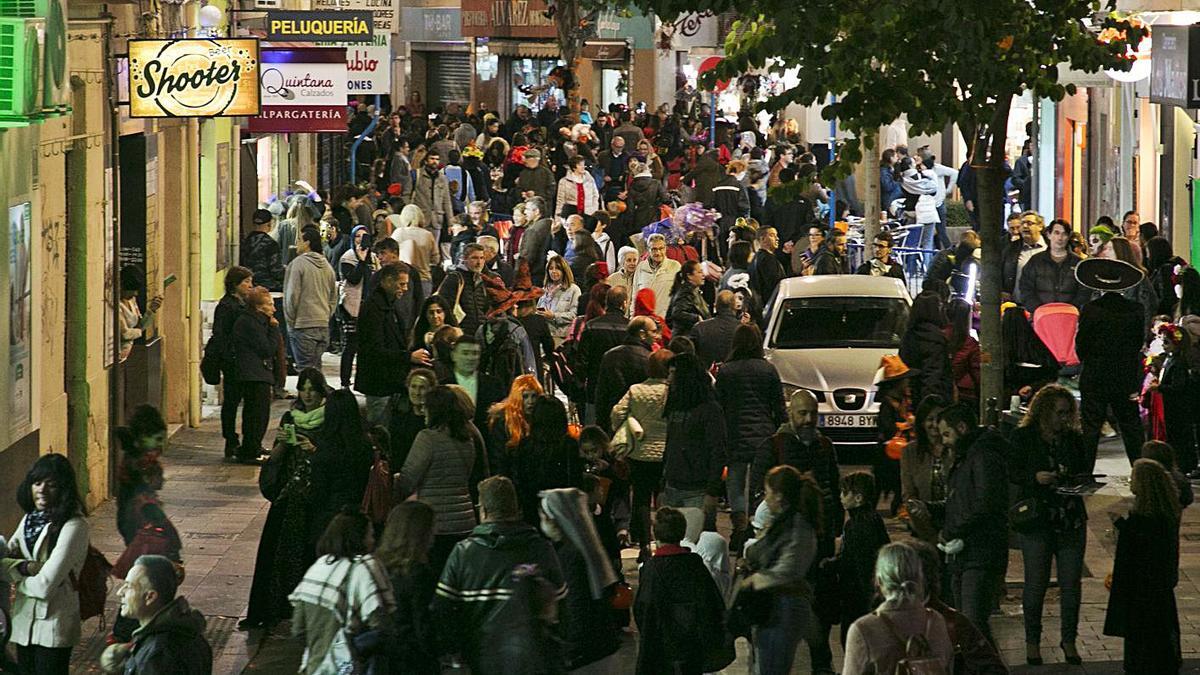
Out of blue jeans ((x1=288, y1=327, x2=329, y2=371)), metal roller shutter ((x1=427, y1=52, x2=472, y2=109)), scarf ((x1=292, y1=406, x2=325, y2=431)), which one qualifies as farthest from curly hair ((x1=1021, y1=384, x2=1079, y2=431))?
metal roller shutter ((x1=427, y1=52, x2=472, y2=109))

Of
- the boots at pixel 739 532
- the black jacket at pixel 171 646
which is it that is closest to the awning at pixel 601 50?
the boots at pixel 739 532

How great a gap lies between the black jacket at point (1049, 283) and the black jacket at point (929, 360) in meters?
3.72

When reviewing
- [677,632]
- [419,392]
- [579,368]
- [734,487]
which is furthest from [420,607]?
[579,368]

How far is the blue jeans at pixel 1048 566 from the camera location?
12352 millimetres

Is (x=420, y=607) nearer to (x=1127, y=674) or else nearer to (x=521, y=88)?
(x=1127, y=674)

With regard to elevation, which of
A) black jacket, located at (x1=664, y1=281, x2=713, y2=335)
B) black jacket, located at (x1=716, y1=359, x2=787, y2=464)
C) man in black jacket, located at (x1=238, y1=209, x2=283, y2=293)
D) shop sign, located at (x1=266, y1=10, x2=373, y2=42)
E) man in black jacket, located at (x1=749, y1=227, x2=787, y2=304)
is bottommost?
black jacket, located at (x1=716, y1=359, x2=787, y2=464)

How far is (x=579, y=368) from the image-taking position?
17.8 metres

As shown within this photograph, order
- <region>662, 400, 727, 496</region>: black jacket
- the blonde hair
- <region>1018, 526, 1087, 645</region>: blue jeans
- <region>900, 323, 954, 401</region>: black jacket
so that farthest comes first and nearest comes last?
<region>900, 323, 954, 401</region>: black jacket < <region>662, 400, 727, 496</region>: black jacket < <region>1018, 526, 1087, 645</region>: blue jeans < the blonde hair

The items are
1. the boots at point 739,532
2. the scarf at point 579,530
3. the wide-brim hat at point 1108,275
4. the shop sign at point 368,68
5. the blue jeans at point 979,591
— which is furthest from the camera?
the shop sign at point 368,68

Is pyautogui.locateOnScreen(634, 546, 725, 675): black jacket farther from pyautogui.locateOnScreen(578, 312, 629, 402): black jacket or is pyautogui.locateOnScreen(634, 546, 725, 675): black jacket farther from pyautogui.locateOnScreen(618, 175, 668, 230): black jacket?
pyautogui.locateOnScreen(618, 175, 668, 230): black jacket

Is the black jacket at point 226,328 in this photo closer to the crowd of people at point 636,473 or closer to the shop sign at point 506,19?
the crowd of people at point 636,473

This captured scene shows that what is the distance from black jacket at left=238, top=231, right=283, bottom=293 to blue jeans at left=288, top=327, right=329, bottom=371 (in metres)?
1.49

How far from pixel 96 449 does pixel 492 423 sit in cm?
474

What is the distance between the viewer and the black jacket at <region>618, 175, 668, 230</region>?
94.7ft
